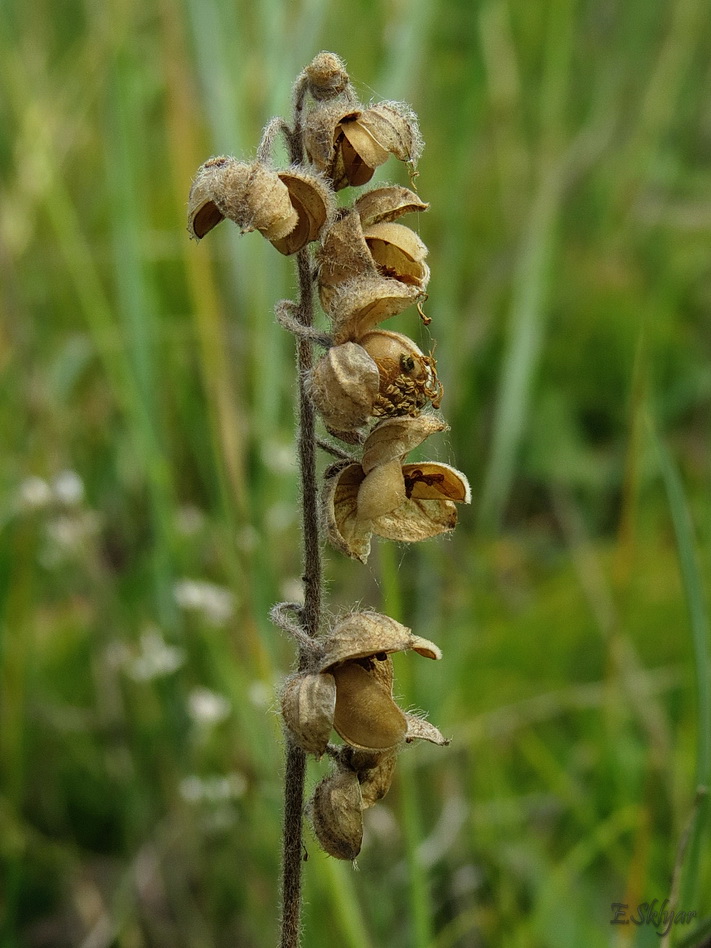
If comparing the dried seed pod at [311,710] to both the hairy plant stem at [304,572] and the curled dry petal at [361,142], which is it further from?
the curled dry petal at [361,142]

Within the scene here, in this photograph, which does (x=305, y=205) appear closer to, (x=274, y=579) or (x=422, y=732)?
(x=422, y=732)

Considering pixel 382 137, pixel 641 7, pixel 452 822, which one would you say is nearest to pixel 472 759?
pixel 452 822

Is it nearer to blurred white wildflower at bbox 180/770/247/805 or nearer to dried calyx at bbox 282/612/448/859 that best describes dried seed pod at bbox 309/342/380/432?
dried calyx at bbox 282/612/448/859

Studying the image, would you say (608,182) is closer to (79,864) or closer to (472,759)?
(472,759)

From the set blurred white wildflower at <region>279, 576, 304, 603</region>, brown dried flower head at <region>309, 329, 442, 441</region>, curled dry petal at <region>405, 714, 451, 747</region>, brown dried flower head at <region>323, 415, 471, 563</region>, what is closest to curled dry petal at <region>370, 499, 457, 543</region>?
brown dried flower head at <region>323, 415, 471, 563</region>

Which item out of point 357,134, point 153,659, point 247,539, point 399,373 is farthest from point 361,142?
point 153,659
